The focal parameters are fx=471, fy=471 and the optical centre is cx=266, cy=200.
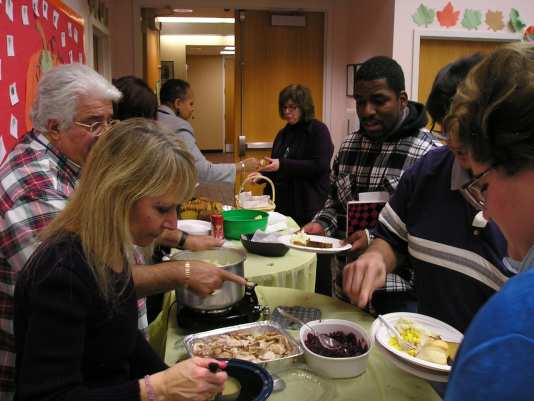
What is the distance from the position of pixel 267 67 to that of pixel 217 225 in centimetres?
314

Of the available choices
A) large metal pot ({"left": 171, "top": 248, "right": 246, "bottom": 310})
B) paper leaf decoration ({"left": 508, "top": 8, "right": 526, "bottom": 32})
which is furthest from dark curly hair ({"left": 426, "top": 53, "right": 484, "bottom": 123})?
paper leaf decoration ({"left": 508, "top": 8, "right": 526, "bottom": 32})

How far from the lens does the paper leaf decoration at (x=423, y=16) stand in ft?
13.2

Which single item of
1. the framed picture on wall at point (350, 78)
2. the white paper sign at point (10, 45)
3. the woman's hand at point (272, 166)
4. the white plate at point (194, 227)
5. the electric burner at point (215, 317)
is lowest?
the electric burner at point (215, 317)

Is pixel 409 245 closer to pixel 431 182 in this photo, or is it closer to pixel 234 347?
pixel 431 182

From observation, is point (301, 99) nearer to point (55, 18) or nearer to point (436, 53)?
point (436, 53)

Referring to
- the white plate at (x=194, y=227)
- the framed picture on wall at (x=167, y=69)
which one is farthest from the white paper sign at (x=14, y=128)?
the framed picture on wall at (x=167, y=69)

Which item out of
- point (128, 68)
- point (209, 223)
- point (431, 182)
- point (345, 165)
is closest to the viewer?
point (431, 182)

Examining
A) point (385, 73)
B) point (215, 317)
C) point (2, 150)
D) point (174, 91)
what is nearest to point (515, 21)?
point (385, 73)

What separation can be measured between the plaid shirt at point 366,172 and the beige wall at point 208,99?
10383mm

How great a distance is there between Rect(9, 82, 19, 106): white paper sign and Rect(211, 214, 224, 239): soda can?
1050mm

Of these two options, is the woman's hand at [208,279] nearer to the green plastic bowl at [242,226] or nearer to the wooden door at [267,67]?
the green plastic bowl at [242,226]

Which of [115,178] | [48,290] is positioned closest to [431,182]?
[115,178]

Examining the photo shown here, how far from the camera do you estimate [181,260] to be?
160 centimetres

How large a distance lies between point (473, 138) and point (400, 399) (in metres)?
0.68
